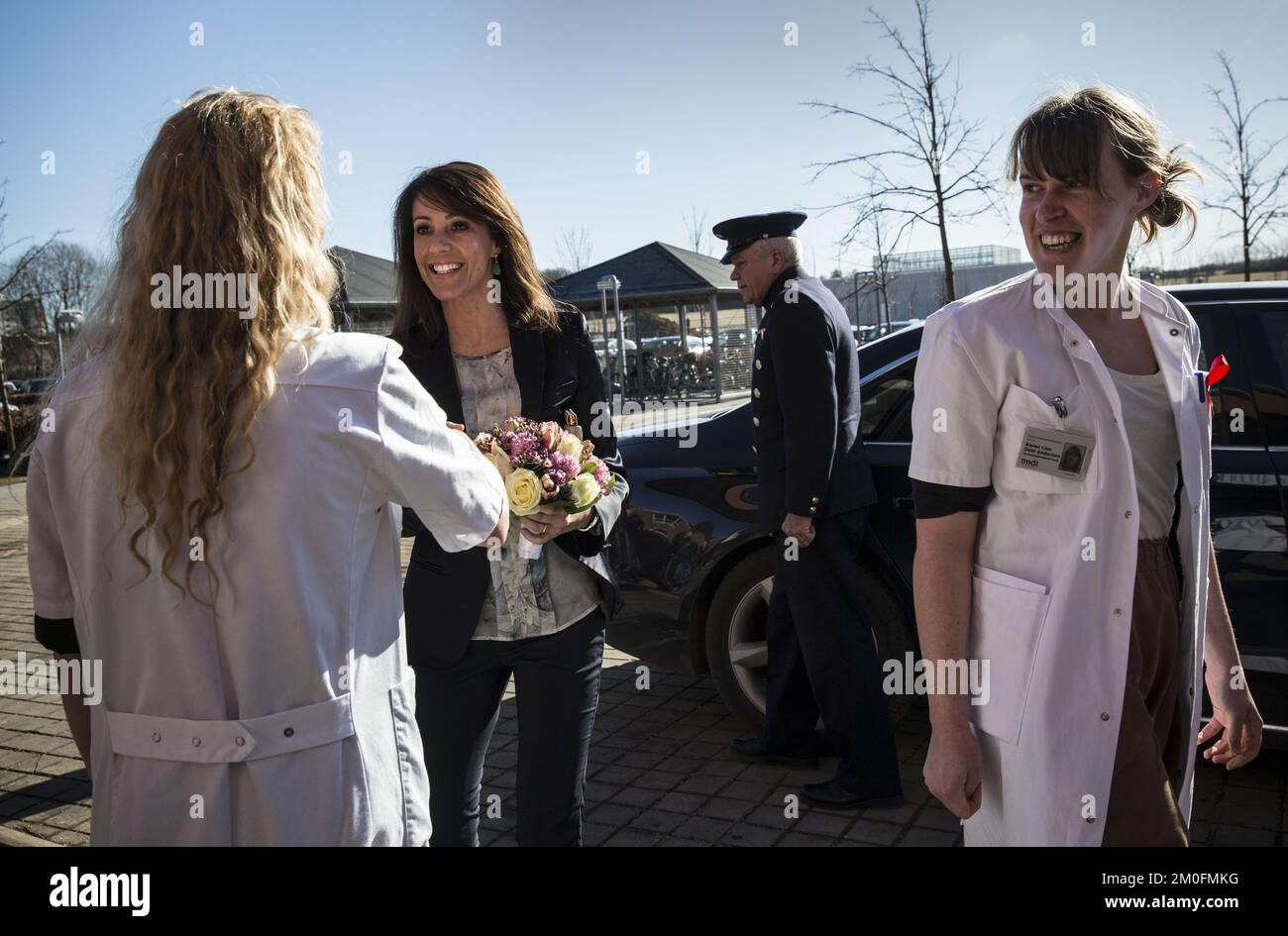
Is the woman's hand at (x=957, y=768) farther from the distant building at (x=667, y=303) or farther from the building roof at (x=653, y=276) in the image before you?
the building roof at (x=653, y=276)

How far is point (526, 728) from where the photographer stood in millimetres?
2734

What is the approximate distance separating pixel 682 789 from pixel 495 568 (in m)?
1.96

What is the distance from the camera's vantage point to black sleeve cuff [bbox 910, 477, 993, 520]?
79.0 inches

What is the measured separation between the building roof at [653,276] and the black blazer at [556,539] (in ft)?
71.1

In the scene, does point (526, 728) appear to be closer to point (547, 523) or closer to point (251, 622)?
point (547, 523)

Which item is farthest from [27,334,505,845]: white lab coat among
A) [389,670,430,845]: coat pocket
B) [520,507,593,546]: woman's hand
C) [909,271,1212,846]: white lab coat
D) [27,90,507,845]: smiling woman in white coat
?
[909,271,1212,846]: white lab coat

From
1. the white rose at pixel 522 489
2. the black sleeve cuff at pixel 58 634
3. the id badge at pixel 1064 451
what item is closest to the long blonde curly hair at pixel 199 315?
the black sleeve cuff at pixel 58 634

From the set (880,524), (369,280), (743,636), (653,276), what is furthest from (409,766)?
(653,276)

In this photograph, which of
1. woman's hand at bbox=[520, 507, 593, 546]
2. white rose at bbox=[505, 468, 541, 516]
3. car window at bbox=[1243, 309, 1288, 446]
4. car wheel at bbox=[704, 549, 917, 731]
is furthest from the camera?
car wheel at bbox=[704, 549, 917, 731]

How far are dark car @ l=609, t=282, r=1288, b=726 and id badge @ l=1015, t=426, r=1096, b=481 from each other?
6.74 ft

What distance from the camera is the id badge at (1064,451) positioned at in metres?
1.94

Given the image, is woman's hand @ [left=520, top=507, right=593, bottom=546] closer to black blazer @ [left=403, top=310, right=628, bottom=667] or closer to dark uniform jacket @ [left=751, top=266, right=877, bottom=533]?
black blazer @ [left=403, top=310, right=628, bottom=667]

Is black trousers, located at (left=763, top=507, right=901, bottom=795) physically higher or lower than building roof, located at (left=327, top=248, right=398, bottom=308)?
lower

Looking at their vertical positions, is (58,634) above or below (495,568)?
above
